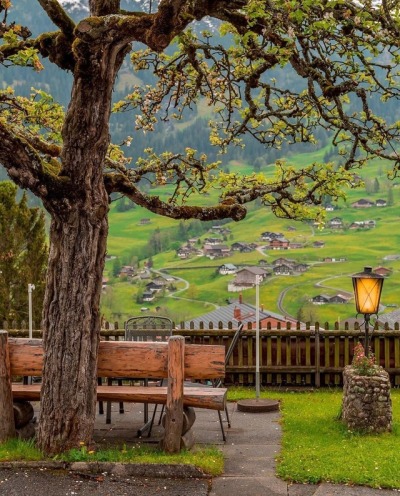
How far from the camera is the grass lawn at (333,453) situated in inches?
257

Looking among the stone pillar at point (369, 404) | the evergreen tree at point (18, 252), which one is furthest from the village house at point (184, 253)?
the stone pillar at point (369, 404)

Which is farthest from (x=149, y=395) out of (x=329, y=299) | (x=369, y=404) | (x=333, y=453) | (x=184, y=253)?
(x=184, y=253)

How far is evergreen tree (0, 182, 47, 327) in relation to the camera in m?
20.3

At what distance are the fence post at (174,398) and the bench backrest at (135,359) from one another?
145mm

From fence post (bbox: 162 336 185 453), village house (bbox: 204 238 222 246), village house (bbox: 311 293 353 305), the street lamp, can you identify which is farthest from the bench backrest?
village house (bbox: 204 238 222 246)

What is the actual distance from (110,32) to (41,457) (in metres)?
4.26

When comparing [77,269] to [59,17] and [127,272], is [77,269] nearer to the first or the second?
[59,17]

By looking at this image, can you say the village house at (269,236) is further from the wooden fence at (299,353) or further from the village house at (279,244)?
the wooden fence at (299,353)

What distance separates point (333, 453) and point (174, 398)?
179 centimetres

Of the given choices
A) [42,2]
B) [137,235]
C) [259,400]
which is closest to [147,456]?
[259,400]

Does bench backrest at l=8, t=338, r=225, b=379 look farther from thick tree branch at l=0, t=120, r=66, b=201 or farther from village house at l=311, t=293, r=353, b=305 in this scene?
village house at l=311, t=293, r=353, b=305

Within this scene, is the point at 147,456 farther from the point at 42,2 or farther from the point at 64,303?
the point at 42,2

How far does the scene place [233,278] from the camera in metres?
137

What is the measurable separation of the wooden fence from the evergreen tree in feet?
25.2
